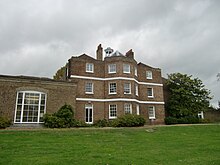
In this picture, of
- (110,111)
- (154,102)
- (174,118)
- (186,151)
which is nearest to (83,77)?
(110,111)

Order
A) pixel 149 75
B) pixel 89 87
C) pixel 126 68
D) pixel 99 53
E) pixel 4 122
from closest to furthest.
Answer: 1. pixel 4 122
2. pixel 89 87
3. pixel 126 68
4. pixel 99 53
5. pixel 149 75

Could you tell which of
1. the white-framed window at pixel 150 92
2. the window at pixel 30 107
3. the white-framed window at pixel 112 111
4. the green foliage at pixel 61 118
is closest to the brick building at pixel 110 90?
the white-framed window at pixel 112 111

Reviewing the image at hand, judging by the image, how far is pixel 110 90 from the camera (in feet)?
98.6

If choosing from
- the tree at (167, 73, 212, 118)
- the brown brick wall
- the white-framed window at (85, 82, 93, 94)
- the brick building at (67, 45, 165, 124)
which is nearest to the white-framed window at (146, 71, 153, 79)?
the brick building at (67, 45, 165, 124)

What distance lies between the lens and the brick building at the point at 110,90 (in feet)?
93.8

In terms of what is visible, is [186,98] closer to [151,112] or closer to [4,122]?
[151,112]

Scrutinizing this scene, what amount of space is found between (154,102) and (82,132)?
18.7 m

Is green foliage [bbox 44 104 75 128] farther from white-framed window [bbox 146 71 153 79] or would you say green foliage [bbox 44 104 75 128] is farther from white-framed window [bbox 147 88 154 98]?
white-framed window [bbox 146 71 153 79]

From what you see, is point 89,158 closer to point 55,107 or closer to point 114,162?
point 114,162

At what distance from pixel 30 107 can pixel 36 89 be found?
2013mm

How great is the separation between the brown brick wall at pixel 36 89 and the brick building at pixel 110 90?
171 inches

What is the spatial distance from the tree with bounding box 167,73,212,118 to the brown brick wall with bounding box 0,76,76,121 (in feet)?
62.3

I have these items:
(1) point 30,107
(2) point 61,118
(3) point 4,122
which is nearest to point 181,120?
(2) point 61,118

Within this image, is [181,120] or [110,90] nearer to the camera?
[110,90]
